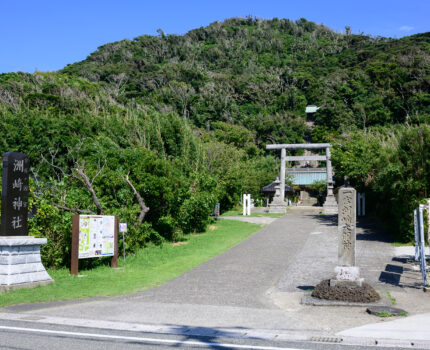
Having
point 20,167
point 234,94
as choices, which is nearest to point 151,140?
point 20,167

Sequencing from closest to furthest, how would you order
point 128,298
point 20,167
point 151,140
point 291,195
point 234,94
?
point 128,298 → point 20,167 → point 151,140 → point 291,195 → point 234,94

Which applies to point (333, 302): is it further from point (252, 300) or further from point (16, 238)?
point (16, 238)

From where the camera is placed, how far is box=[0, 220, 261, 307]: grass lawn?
10.3 m

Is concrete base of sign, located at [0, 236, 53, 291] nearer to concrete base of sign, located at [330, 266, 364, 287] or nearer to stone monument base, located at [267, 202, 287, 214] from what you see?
concrete base of sign, located at [330, 266, 364, 287]

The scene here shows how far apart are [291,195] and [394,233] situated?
3033cm

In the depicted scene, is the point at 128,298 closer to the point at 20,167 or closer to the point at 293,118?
the point at 20,167

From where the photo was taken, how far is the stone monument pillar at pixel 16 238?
1055 cm

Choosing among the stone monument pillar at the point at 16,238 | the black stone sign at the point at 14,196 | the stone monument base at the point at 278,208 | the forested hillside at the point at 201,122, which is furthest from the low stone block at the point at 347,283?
the stone monument base at the point at 278,208

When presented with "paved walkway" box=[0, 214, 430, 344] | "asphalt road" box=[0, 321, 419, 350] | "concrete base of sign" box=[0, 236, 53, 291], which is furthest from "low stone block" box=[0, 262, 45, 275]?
"asphalt road" box=[0, 321, 419, 350]

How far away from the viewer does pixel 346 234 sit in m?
10.2

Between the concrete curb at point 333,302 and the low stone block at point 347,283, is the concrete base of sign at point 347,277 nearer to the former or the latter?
the low stone block at point 347,283

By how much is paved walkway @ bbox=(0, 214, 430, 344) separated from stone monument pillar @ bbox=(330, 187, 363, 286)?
110 centimetres

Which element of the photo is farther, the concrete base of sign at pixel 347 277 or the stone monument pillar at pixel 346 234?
the stone monument pillar at pixel 346 234

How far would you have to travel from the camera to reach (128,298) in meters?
10.1
